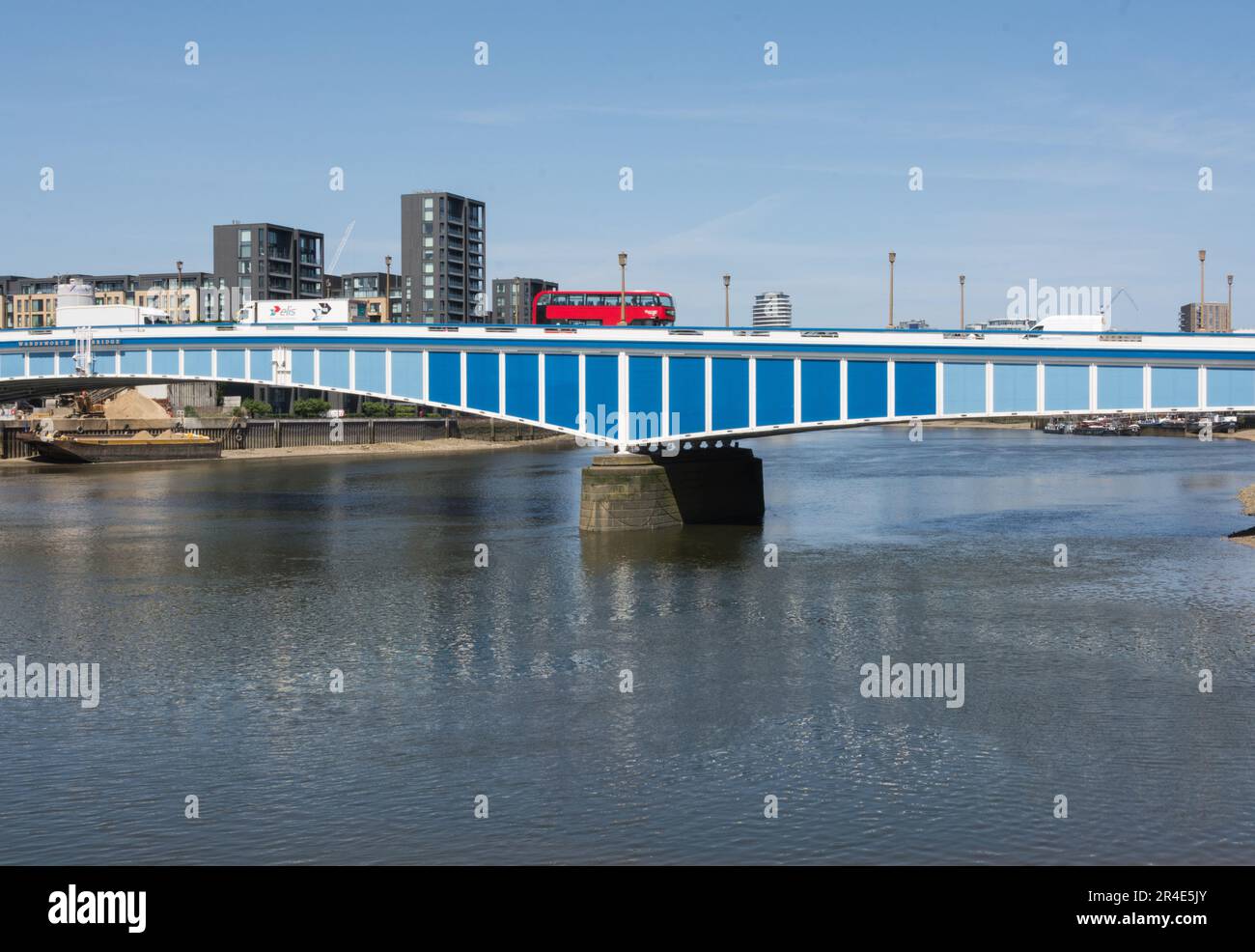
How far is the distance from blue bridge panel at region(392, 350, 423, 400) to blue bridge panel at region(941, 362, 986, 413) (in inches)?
984

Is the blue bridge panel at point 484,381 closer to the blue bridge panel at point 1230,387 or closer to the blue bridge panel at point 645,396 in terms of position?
the blue bridge panel at point 645,396

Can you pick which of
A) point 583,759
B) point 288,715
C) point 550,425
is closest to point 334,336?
point 550,425

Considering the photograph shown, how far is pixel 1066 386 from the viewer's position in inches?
2040

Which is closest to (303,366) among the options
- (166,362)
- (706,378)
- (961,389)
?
(166,362)

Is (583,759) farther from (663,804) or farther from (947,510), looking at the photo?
(947,510)

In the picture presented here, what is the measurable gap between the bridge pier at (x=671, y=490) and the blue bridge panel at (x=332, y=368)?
50.3 feet

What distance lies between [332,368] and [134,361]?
1463 centimetres

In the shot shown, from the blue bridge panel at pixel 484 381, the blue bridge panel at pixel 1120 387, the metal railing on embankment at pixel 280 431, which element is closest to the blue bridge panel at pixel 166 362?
the blue bridge panel at pixel 484 381

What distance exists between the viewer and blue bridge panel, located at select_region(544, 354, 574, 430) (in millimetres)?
59406
